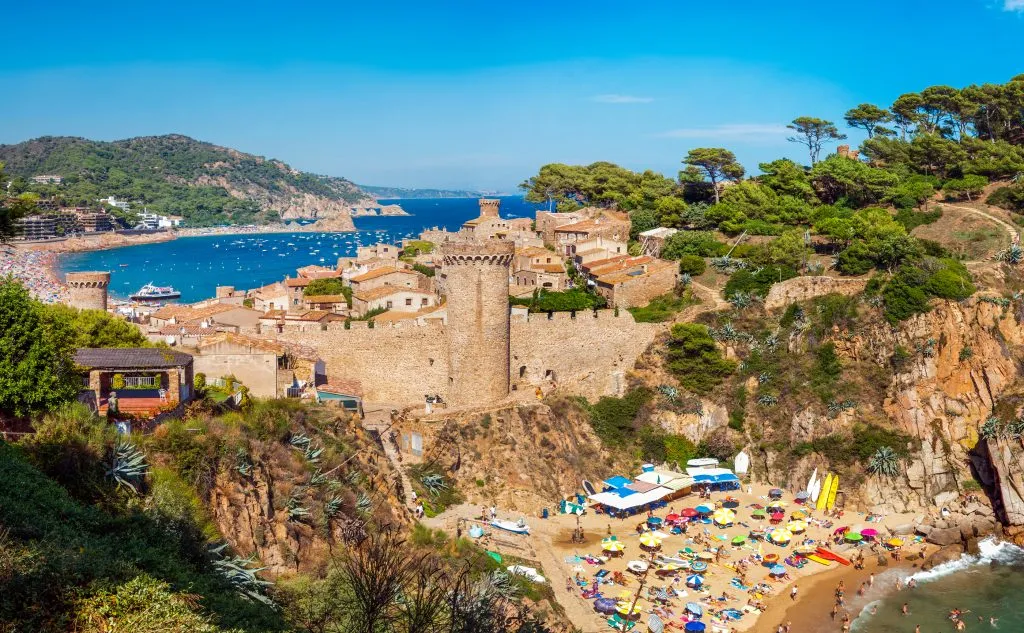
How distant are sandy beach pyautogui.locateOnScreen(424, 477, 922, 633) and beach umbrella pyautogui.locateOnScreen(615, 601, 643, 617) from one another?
157 mm

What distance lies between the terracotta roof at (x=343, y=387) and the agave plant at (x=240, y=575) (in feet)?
34.7

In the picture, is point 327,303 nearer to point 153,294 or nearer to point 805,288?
point 805,288

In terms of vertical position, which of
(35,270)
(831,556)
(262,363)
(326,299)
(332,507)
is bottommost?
(831,556)

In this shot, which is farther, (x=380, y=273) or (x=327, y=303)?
(x=380, y=273)

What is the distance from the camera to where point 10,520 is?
9625 mm

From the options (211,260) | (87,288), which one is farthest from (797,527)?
(211,260)

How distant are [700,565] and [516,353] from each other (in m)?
8.85

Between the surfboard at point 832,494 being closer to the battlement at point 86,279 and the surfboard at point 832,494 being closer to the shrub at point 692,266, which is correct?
the shrub at point 692,266

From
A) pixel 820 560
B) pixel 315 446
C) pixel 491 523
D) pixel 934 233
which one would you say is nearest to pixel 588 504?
pixel 491 523

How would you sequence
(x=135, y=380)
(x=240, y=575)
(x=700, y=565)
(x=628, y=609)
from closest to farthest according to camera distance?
1. (x=240, y=575)
2. (x=135, y=380)
3. (x=628, y=609)
4. (x=700, y=565)

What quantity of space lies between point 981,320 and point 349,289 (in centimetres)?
2561

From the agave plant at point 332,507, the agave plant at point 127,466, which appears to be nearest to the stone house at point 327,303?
the agave plant at point 332,507

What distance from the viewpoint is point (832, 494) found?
92.1 ft

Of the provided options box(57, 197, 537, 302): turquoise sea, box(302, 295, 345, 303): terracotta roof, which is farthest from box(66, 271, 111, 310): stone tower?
box(57, 197, 537, 302): turquoise sea
